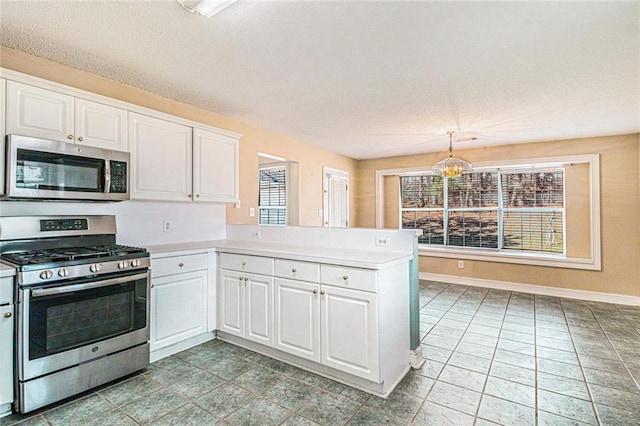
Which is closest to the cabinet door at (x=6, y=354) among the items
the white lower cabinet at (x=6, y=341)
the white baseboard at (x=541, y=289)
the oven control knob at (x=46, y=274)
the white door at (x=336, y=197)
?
the white lower cabinet at (x=6, y=341)

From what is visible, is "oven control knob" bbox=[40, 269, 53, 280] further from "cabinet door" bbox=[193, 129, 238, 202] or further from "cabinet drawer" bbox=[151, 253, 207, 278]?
"cabinet door" bbox=[193, 129, 238, 202]

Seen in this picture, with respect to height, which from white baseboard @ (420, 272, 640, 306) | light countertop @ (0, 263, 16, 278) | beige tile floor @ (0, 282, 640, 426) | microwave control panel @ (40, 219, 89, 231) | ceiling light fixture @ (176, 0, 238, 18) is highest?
ceiling light fixture @ (176, 0, 238, 18)

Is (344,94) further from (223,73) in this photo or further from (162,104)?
(162,104)

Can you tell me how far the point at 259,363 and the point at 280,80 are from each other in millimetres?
2442

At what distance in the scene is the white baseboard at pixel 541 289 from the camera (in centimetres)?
445

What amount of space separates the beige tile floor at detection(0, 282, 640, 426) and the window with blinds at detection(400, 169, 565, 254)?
2.22 metres

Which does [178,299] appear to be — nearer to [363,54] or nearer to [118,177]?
[118,177]

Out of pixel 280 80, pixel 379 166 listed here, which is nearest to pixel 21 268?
pixel 280 80

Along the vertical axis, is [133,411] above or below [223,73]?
below

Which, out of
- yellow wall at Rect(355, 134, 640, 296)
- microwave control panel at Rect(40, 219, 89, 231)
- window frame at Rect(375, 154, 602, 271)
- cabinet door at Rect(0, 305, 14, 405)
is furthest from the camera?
window frame at Rect(375, 154, 602, 271)

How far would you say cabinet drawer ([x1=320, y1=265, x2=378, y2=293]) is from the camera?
2.12 metres

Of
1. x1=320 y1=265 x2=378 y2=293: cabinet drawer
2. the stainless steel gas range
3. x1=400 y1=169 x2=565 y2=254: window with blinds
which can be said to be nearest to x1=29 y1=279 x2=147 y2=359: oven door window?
the stainless steel gas range

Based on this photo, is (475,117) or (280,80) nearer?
(280,80)

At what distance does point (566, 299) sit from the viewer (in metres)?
4.62
